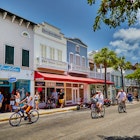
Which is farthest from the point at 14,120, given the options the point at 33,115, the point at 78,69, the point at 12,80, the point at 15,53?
the point at 78,69

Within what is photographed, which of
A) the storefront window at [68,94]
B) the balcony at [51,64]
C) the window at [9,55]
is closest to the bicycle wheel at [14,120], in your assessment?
the window at [9,55]

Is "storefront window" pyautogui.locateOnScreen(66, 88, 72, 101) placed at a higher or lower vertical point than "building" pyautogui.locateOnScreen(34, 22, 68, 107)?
lower

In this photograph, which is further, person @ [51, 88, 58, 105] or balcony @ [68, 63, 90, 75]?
balcony @ [68, 63, 90, 75]

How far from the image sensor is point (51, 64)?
2725 centimetres

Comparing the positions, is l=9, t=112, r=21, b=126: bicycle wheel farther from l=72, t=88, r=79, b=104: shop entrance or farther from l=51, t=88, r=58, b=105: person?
l=72, t=88, r=79, b=104: shop entrance

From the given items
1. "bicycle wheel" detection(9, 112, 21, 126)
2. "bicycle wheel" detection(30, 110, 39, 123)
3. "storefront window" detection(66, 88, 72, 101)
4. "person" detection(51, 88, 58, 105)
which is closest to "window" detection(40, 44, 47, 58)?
"person" detection(51, 88, 58, 105)

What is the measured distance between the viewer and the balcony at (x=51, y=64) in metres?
25.5

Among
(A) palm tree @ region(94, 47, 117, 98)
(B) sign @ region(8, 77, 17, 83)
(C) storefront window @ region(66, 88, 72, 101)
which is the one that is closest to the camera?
(B) sign @ region(8, 77, 17, 83)

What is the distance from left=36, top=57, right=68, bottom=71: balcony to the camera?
25.5m

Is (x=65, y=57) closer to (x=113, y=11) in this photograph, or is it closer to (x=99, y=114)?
(x=99, y=114)

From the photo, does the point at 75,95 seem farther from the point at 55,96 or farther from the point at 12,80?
the point at 12,80

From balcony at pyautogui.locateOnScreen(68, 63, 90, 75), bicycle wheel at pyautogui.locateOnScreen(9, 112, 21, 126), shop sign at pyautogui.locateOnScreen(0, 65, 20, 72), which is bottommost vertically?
bicycle wheel at pyautogui.locateOnScreen(9, 112, 21, 126)

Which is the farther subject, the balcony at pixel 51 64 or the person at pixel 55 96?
the person at pixel 55 96

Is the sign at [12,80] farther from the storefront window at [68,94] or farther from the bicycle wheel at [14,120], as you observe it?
the storefront window at [68,94]
